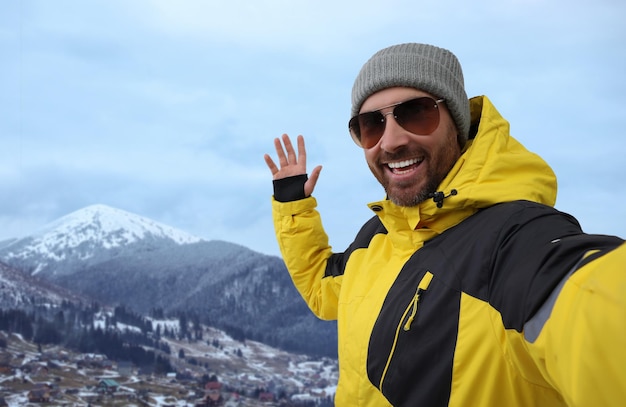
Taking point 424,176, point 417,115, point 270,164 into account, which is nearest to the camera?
point 424,176

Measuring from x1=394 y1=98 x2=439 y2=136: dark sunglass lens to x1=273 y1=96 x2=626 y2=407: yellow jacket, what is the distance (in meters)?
0.30

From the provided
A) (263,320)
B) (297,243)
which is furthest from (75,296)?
(297,243)

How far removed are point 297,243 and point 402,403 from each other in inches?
73.0

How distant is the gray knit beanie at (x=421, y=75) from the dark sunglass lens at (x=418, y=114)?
0.34 ft

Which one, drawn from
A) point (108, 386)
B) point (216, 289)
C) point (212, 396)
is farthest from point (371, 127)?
point (216, 289)

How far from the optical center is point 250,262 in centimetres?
15975

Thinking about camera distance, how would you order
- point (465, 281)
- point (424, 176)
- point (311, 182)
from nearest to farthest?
point (465, 281), point (424, 176), point (311, 182)

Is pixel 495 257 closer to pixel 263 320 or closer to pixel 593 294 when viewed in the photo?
pixel 593 294

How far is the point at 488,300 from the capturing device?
6.53 ft

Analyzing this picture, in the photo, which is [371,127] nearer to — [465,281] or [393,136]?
[393,136]

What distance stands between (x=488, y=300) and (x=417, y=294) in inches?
14.1

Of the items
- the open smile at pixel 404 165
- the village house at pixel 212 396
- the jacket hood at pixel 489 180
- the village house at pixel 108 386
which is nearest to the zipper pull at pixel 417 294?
the jacket hood at pixel 489 180

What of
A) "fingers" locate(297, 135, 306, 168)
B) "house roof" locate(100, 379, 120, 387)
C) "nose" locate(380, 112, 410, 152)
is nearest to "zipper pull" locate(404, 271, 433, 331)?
"nose" locate(380, 112, 410, 152)

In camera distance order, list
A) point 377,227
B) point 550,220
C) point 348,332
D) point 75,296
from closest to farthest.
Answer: point 550,220 → point 348,332 → point 377,227 → point 75,296
